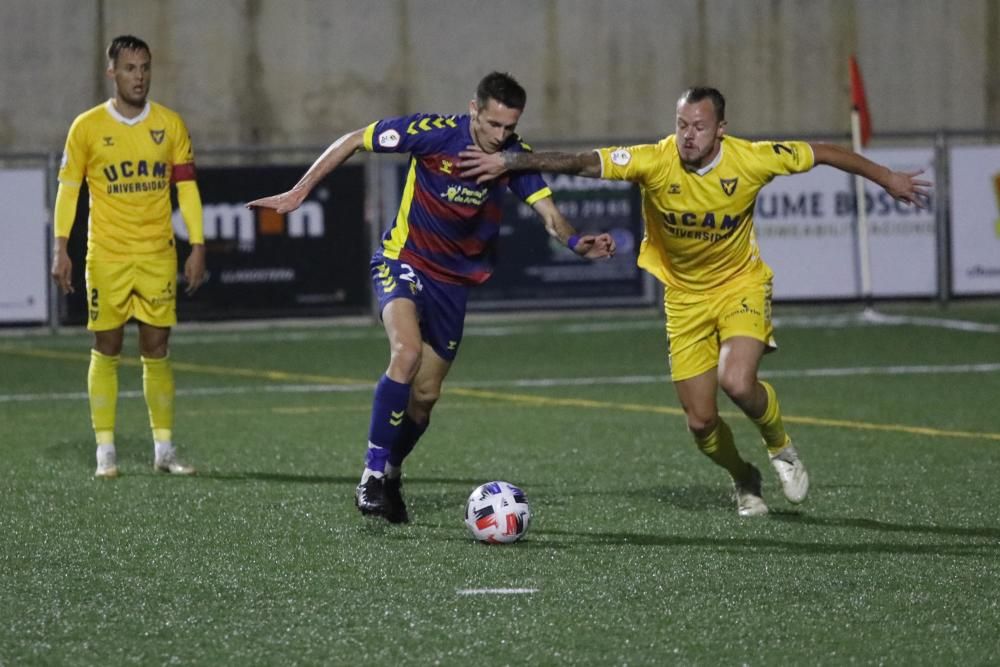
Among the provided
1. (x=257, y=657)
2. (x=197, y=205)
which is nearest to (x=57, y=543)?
(x=257, y=657)

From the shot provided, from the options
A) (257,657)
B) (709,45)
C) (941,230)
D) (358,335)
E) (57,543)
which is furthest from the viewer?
(709,45)

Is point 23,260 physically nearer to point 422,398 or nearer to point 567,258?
point 567,258

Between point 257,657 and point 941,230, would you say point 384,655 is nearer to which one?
point 257,657

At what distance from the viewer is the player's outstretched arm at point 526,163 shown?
665 cm

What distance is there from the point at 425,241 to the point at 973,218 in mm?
11804

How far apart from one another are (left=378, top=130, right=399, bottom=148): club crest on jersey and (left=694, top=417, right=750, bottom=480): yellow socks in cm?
175

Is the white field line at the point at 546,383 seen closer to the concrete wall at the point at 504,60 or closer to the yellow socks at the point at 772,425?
the yellow socks at the point at 772,425

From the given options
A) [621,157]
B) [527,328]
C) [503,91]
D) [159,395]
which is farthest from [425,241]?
[527,328]

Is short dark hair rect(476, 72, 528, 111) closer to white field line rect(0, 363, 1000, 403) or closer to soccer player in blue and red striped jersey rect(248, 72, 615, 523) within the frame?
soccer player in blue and red striped jersey rect(248, 72, 615, 523)

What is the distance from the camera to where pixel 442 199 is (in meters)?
7.02

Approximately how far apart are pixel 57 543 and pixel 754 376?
279 cm

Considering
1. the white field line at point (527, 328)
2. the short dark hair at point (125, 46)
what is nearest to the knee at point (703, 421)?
the short dark hair at point (125, 46)

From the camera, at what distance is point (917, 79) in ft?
69.1

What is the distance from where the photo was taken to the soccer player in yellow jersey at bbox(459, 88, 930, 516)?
6.70 meters
